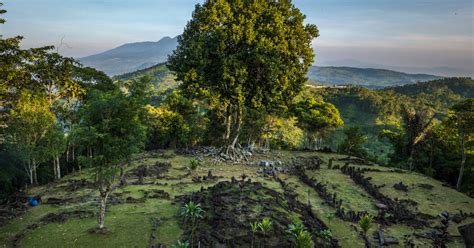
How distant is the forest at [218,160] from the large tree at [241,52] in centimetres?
16

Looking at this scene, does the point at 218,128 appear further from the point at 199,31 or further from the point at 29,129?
the point at 29,129

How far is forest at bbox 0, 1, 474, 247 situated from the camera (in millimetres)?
19062

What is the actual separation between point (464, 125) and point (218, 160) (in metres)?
30.4

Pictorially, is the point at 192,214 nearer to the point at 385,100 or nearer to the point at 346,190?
the point at 346,190

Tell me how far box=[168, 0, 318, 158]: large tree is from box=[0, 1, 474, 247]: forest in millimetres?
161

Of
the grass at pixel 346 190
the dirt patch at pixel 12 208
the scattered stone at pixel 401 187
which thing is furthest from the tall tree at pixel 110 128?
the scattered stone at pixel 401 187

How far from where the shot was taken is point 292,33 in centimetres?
3812

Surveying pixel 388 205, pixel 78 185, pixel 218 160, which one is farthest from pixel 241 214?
pixel 218 160

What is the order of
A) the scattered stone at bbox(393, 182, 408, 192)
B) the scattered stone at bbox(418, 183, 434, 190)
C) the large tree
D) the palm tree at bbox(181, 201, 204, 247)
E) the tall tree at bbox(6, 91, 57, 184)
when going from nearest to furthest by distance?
the palm tree at bbox(181, 201, 204, 247)
the tall tree at bbox(6, 91, 57, 184)
the scattered stone at bbox(393, 182, 408, 192)
the scattered stone at bbox(418, 183, 434, 190)
the large tree

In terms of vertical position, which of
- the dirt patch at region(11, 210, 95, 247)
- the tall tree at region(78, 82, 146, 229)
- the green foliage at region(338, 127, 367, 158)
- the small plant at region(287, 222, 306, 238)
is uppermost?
the tall tree at region(78, 82, 146, 229)

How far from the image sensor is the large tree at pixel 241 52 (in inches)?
1409

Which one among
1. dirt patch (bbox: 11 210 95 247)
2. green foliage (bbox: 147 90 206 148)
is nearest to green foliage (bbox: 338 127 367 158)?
green foliage (bbox: 147 90 206 148)

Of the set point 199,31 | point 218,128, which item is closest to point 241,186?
point 199,31

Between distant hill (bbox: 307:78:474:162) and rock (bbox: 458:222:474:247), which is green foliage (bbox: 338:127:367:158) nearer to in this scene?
rock (bbox: 458:222:474:247)
